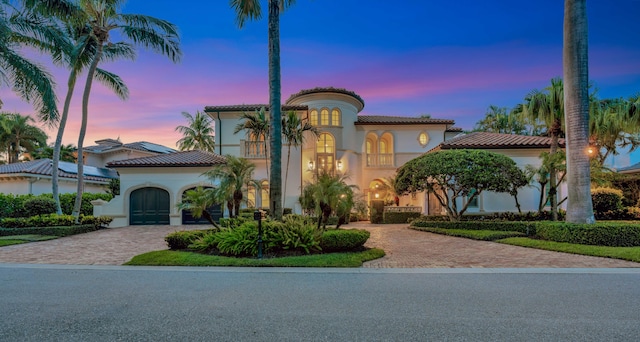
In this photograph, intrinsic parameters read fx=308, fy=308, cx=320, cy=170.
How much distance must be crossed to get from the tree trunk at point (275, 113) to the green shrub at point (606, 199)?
62.1ft

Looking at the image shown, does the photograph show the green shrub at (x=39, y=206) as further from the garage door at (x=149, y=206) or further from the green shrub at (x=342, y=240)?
the green shrub at (x=342, y=240)

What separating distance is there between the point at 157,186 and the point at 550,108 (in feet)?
75.0

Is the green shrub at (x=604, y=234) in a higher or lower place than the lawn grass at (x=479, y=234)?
higher

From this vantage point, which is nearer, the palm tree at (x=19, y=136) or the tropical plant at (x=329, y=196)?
the tropical plant at (x=329, y=196)

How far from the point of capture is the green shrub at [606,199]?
18.0 meters

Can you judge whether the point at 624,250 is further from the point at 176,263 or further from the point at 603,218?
the point at 176,263

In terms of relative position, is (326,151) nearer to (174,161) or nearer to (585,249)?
(174,161)

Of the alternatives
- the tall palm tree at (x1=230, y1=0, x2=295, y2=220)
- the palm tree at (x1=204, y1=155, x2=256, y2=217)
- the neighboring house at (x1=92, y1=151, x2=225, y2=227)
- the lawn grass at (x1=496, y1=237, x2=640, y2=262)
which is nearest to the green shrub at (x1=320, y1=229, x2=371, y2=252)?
the tall palm tree at (x1=230, y1=0, x2=295, y2=220)

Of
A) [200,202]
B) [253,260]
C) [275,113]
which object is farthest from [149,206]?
[253,260]

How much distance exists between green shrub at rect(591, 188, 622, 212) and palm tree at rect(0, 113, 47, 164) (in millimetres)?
52176

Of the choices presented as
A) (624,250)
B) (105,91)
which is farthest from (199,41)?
(624,250)

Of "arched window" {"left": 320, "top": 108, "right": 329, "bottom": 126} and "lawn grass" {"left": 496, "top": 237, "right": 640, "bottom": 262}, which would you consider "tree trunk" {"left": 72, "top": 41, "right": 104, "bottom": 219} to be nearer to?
"arched window" {"left": 320, "top": 108, "right": 329, "bottom": 126}

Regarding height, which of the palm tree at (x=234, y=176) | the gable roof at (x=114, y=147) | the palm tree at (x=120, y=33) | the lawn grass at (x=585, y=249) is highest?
the palm tree at (x=120, y=33)

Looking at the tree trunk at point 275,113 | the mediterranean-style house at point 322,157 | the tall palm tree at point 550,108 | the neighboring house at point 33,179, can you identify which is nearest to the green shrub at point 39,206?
the mediterranean-style house at point 322,157
